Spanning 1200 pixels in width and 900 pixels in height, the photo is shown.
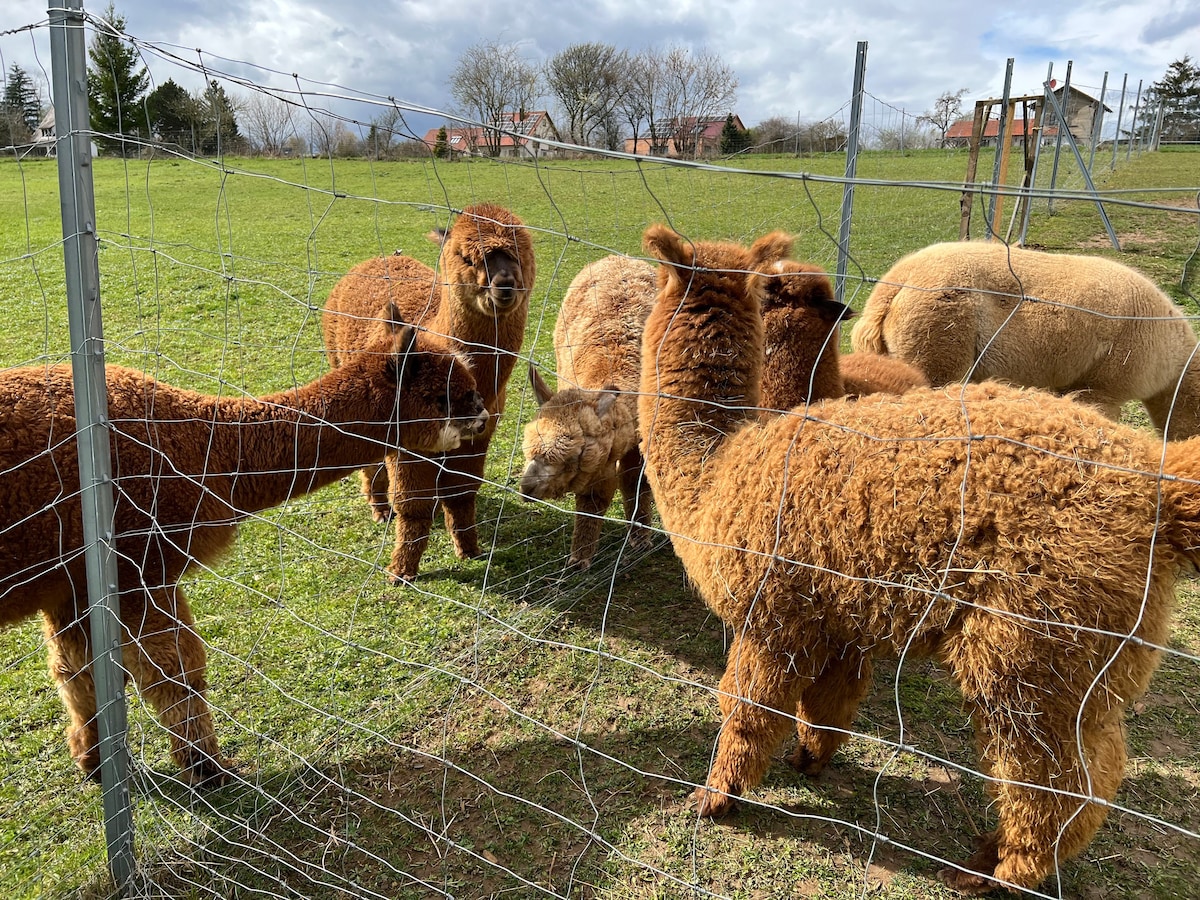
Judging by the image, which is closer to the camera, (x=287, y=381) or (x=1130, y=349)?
(x=1130, y=349)

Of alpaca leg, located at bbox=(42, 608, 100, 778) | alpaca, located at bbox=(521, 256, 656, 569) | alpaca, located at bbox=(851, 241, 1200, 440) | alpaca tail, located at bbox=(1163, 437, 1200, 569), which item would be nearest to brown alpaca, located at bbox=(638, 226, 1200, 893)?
alpaca tail, located at bbox=(1163, 437, 1200, 569)

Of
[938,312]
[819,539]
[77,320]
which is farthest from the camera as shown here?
[938,312]

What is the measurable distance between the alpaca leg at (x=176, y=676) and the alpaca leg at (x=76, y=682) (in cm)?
28

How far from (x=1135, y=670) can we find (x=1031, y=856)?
0.66 meters

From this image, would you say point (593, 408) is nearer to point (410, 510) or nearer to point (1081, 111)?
point (410, 510)

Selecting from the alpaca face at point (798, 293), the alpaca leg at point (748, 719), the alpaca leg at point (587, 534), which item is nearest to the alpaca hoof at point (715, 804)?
the alpaca leg at point (748, 719)

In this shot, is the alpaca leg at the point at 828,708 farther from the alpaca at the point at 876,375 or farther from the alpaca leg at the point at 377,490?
the alpaca leg at the point at 377,490

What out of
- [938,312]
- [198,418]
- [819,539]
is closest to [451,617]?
[198,418]

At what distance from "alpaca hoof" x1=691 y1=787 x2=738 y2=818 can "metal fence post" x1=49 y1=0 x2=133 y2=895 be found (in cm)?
188

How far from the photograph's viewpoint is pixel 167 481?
268cm

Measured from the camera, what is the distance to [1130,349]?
198 inches

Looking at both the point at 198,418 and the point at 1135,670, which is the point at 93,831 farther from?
the point at 1135,670

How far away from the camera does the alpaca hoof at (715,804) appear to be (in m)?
2.73

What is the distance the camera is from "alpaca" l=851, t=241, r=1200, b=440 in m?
4.98
